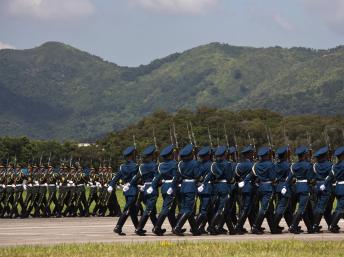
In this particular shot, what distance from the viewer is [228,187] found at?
25.0 meters

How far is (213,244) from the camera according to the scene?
2053 centimetres

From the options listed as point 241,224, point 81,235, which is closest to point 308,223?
point 241,224

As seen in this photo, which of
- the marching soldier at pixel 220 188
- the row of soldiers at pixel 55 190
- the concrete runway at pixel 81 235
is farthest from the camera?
the row of soldiers at pixel 55 190

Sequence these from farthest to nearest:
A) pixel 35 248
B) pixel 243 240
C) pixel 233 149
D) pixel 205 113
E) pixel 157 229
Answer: pixel 205 113 → pixel 233 149 → pixel 157 229 → pixel 243 240 → pixel 35 248

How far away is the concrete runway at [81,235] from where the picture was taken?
23.0 meters

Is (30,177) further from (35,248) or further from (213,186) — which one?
(35,248)

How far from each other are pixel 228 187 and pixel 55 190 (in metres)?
13.5

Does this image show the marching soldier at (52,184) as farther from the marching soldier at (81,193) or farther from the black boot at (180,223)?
the black boot at (180,223)

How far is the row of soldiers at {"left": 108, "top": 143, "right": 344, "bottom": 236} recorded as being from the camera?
958 inches

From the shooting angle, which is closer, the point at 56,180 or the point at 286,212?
the point at 286,212

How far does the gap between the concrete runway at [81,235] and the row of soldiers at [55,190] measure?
413cm

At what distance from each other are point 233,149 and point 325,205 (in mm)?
3156

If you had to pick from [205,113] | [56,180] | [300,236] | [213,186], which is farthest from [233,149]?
[205,113]

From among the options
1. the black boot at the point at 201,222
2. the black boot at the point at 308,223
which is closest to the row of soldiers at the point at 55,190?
the black boot at the point at 201,222
